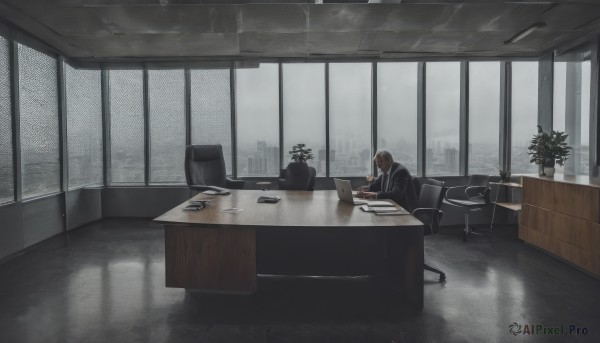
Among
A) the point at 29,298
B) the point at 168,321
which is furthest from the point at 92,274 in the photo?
the point at 168,321

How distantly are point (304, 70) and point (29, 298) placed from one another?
5.45 meters

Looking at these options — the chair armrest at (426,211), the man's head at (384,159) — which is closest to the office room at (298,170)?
the man's head at (384,159)

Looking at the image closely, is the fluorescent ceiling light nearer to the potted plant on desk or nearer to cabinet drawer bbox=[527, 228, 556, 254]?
cabinet drawer bbox=[527, 228, 556, 254]

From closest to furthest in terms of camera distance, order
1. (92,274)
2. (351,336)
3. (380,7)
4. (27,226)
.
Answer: (351,336)
(92,274)
(380,7)
(27,226)

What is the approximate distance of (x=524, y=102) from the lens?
6.81 m

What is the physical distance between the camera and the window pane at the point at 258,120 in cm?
714

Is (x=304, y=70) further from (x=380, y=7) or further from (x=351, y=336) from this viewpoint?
(x=351, y=336)

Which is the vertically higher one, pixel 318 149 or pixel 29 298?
pixel 318 149

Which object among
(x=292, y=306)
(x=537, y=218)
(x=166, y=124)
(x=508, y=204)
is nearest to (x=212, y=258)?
(x=292, y=306)

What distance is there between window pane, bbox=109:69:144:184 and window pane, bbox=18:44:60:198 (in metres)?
1.22

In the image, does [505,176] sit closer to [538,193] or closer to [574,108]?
[538,193]

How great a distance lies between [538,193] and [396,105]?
9.47 feet

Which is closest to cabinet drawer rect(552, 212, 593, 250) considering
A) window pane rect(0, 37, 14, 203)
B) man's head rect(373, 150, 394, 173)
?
man's head rect(373, 150, 394, 173)

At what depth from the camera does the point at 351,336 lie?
276 centimetres
